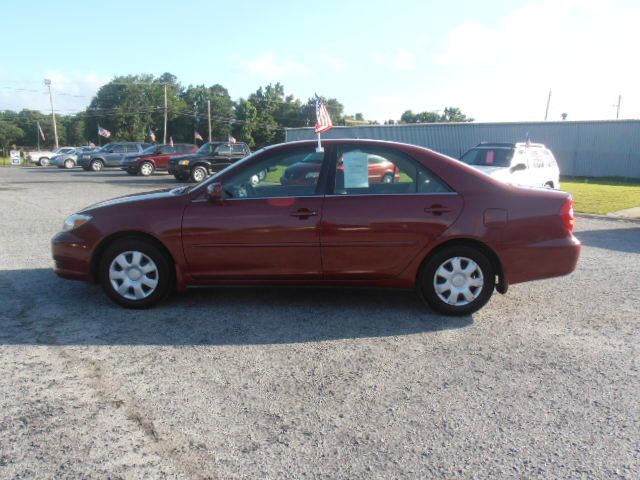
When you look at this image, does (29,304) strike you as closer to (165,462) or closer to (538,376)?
(165,462)

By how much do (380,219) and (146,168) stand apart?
2459 centimetres

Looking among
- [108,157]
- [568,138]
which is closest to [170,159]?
[108,157]

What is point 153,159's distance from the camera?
27.0 metres

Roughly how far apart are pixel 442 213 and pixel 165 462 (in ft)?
10.1

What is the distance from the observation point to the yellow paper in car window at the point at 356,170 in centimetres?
478

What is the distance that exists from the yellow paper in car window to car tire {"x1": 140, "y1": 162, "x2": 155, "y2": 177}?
24094 mm

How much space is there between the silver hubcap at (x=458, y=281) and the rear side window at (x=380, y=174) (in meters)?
0.69

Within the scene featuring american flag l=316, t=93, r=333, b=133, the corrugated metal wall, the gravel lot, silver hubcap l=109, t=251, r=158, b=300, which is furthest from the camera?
the corrugated metal wall

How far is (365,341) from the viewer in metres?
4.21

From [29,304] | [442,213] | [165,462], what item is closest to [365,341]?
[442,213]

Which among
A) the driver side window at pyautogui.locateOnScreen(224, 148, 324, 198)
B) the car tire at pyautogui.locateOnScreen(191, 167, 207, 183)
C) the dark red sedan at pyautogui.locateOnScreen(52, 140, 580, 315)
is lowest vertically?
the car tire at pyautogui.locateOnScreen(191, 167, 207, 183)

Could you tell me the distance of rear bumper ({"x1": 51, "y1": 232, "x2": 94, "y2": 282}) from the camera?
193 inches

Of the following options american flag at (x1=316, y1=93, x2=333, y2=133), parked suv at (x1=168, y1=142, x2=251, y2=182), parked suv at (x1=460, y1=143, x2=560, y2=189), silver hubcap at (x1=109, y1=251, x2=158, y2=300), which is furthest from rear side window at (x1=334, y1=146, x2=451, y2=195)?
parked suv at (x1=168, y1=142, x2=251, y2=182)

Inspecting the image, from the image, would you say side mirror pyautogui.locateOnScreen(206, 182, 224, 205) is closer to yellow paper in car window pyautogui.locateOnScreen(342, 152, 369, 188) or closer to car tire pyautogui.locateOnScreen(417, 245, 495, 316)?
yellow paper in car window pyautogui.locateOnScreen(342, 152, 369, 188)
